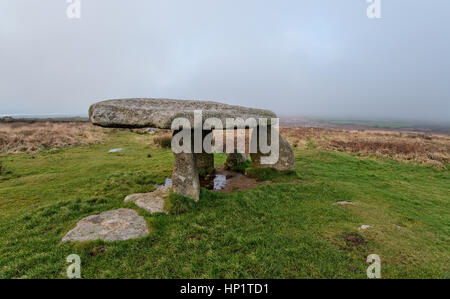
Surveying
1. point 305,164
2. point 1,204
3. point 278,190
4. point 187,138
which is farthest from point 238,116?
point 1,204

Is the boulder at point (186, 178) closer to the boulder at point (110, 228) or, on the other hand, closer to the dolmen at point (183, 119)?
the dolmen at point (183, 119)

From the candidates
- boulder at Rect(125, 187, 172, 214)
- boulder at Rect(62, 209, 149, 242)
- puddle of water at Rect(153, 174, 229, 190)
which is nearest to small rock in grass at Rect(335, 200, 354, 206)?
puddle of water at Rect(153, 174, 229, 190)

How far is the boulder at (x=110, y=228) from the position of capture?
4074 mm

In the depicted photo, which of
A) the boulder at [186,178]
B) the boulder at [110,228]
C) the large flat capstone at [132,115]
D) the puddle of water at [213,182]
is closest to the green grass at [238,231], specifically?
the boulder at [110,228]

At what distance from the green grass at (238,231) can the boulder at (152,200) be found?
0.78 ft

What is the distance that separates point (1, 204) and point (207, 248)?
6395 millimetres

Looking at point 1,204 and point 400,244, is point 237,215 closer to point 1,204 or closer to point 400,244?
point 400,244

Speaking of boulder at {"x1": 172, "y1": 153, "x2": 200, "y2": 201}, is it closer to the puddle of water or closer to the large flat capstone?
the large flat capstone

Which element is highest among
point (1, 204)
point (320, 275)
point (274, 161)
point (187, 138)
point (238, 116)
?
point (238, 116)

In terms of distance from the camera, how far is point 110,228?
436 centimetres

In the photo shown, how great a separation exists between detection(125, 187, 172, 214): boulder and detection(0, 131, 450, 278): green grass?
0.24 meters

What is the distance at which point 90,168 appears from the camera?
961 centimetres

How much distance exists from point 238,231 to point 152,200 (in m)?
2.62

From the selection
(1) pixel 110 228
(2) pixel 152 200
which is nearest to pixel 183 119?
(2) pixel 152 200
